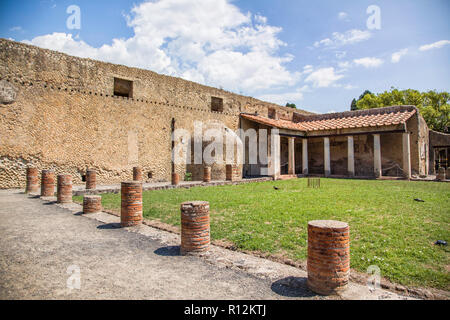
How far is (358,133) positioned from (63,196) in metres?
14.6

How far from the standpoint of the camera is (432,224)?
493 centimetres

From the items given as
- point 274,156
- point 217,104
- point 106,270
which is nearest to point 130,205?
point 106,270

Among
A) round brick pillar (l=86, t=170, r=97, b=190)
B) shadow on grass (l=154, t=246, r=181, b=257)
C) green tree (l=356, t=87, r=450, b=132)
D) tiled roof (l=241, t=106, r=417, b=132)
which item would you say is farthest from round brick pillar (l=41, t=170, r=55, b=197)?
green tree (l=356, t=87, r=450, b=132)

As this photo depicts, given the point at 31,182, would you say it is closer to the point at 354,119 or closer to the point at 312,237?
the point at 312,237

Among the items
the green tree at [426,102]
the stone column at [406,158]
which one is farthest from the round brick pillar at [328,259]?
the green tree at [426,102]

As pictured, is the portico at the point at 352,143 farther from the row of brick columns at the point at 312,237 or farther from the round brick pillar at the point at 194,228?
the round brick pillar at the point at 194,228

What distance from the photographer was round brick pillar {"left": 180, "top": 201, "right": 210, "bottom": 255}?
3725mm

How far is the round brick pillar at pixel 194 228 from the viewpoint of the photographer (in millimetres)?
3725

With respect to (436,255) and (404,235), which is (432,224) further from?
(436,255)

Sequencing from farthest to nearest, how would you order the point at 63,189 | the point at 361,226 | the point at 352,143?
1. the point at 352,143
2. the point at 63,189
3. the point at 361,226

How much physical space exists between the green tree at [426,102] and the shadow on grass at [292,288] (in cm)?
2983

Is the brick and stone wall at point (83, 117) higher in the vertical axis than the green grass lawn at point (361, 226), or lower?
higher

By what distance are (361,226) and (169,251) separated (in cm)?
325

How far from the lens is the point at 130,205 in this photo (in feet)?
17.3
